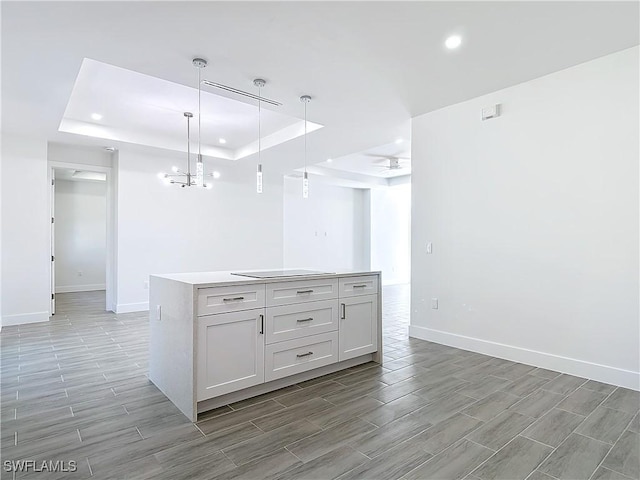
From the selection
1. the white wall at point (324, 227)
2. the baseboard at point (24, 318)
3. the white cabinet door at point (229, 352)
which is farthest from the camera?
the white wall at point (324, 227)

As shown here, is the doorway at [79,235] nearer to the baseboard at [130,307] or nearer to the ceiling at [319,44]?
the baseboard at [130,307]

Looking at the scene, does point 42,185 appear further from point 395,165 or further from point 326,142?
point 395,165

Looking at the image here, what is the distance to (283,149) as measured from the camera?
228 inches

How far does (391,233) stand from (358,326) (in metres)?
7.34

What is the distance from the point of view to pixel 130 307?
579 centimetres

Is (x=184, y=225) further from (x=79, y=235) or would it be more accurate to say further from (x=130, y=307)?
(x=79, y=235)

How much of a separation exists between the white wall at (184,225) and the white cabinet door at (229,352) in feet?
13.7

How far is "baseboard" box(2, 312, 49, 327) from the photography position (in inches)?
189

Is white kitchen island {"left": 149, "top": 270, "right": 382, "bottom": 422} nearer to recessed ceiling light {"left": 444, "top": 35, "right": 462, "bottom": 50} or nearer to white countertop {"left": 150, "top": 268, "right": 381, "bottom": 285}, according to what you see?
white countertop {"left": 150, "top": 268, "right": 381, "bottom": 285}

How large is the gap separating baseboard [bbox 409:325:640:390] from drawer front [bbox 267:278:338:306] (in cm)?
166

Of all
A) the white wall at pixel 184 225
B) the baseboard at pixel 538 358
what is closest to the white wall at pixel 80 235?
the white wall at pixel 184 225

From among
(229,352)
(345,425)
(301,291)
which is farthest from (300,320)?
(345,425)

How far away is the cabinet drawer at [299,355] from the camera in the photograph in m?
2.61
